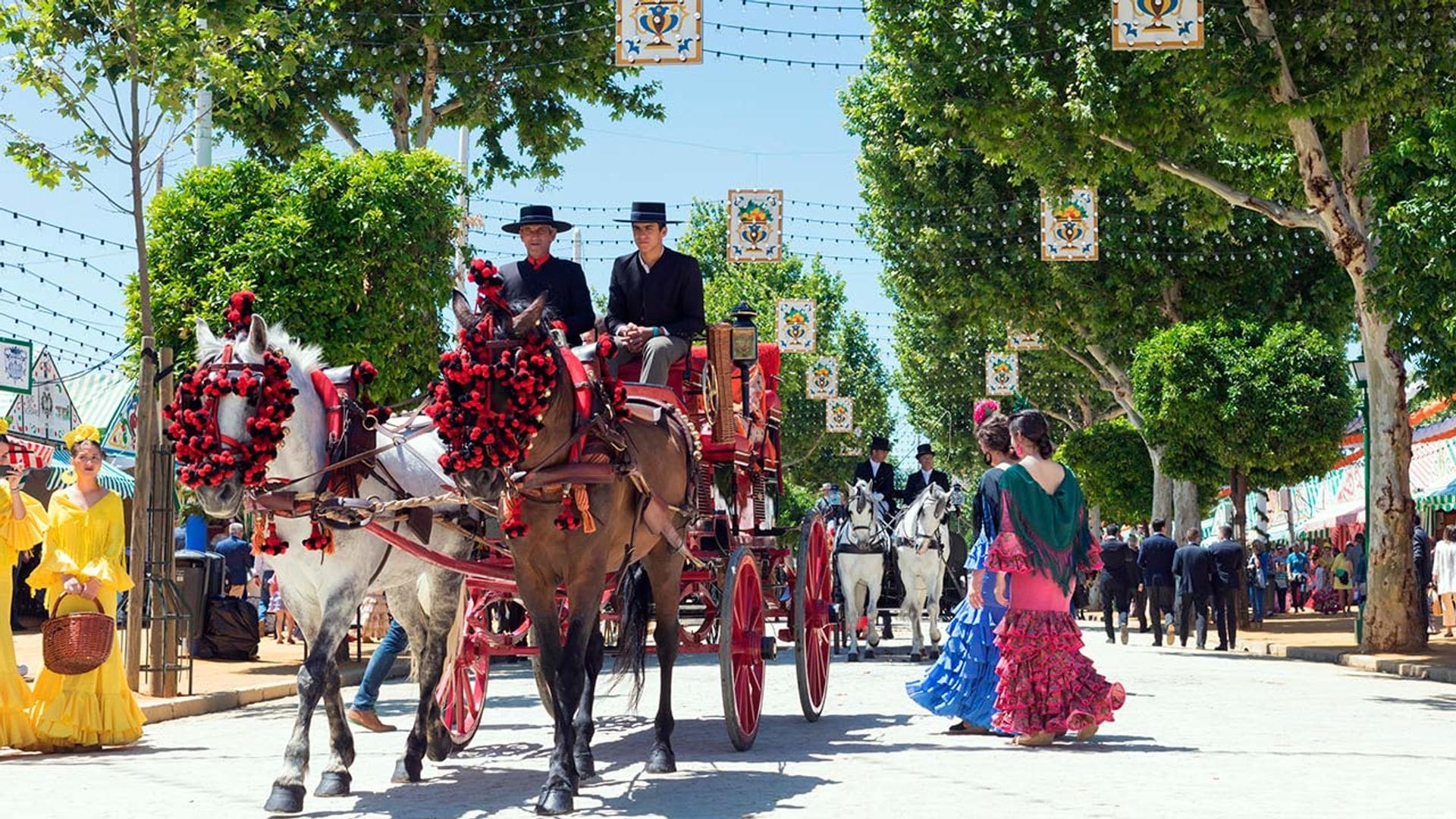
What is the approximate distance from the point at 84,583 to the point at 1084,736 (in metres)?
6.91

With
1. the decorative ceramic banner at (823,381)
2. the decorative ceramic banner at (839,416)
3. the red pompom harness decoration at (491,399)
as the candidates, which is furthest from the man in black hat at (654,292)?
the decorative ceramic banner at (839,416)

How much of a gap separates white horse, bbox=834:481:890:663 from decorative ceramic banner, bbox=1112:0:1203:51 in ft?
22.4

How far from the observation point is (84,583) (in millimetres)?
11836

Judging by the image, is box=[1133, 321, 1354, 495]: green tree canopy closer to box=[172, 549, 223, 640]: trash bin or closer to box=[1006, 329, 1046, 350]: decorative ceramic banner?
box=[1006, 329, 1046, 350]: decorative ceramic banner

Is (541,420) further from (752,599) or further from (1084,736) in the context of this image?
(1084,736)

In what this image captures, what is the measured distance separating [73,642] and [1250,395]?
862 inches

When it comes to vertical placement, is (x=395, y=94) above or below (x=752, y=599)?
above

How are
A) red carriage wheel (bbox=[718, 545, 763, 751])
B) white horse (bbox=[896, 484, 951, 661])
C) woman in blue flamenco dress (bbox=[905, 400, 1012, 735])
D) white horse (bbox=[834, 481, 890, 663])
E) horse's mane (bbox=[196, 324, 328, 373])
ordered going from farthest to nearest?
white horse (bbox=[834, 481, 890, 663]) → white horse (bbox=[896, 484, 951, 661]) → woman in blue flamenco dress (bbox=[905, 400, 1012, 735]) → red carriage wheel (bbox=[718, 545, 763, 751]) → horse's mane (bbox=[196, 324, 328, 373])

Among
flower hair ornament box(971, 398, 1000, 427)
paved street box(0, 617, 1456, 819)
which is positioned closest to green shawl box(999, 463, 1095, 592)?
flower hair ornament box(971, 398, 1000, 427)

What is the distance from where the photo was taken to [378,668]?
427 inches

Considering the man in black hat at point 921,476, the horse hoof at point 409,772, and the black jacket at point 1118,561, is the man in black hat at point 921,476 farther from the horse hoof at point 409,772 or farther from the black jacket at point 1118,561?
the horse hoof at point 409,772

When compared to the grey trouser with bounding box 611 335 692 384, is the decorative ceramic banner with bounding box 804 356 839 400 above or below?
above

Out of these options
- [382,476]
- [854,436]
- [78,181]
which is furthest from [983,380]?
[382,476]

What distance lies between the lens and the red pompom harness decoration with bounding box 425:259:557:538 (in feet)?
26.3
